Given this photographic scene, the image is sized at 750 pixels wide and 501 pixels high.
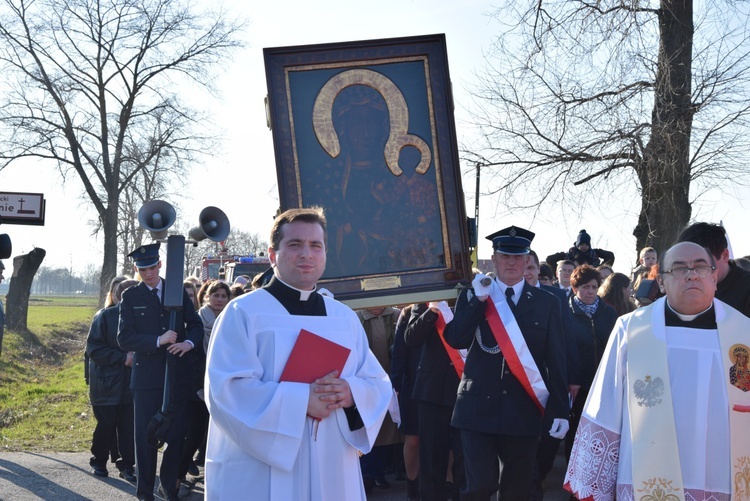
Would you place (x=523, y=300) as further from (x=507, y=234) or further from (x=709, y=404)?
(x=709, y=404)

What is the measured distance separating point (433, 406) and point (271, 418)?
3469mm

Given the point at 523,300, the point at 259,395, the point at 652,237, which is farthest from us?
the point at 652,237

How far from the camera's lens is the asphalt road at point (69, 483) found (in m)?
7.93

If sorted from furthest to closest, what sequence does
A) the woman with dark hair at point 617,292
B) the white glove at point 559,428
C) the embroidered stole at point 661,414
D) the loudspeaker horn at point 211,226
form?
the woman with dark hair at point 617,292 < the loudspeaker horn at point 211,226 < the white glove at point 559,428 < the embroidered stole at point 661,414

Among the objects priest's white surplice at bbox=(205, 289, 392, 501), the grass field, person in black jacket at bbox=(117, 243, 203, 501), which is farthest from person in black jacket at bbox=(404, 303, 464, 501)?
the grass field

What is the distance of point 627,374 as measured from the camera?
426 cm

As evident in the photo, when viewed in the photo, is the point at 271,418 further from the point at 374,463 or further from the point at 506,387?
the point at 374,463

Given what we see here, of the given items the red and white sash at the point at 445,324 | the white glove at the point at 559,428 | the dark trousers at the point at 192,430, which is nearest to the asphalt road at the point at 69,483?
the dark trousers at the point at 192,430

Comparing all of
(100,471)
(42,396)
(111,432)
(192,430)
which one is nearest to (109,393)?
(111,432)

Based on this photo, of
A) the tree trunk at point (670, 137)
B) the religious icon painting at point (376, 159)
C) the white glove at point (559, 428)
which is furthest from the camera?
the tree trunk at point (670, 137)

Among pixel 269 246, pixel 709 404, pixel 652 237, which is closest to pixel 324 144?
pixel 269 246

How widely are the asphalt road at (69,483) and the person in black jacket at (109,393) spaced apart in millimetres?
226

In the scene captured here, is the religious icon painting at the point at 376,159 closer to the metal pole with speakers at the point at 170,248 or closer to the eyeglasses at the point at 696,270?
the metal pole with speakers at the point at 170,248

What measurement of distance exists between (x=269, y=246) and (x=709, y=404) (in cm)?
220
